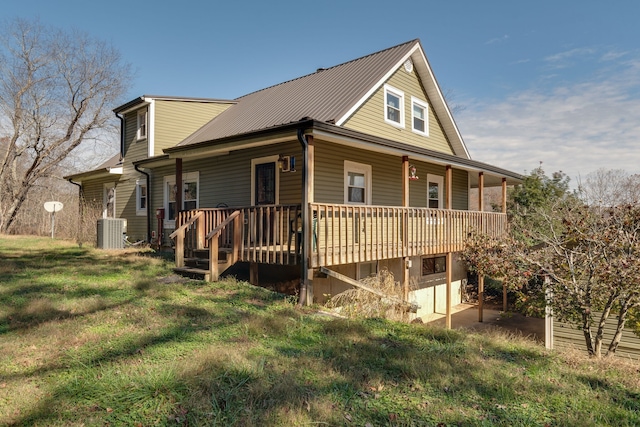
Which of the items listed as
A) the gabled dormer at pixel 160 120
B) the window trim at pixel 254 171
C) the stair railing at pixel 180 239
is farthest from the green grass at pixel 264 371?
the gabled dormer at pixel 160 120

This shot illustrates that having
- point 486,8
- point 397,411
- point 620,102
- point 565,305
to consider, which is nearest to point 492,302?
point 565,305

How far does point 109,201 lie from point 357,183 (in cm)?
1214

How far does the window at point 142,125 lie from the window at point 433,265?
11831 millimetres

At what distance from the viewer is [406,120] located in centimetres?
1426

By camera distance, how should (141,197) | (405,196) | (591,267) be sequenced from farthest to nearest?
(141,197), (405,196), (591,267)

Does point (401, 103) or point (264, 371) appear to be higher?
point (401, 103)

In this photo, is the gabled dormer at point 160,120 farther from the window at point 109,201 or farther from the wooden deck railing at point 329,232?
the wooden deck railing at point 329,232

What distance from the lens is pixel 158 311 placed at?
6281 mm

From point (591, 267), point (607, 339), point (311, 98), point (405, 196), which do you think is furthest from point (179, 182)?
point (607, 339)

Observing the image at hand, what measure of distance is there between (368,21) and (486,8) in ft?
18.0

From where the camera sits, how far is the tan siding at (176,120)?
48.7 feet

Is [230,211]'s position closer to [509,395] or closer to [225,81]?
[509,395]

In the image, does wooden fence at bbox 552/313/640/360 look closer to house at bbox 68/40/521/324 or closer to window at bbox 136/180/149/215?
house at bbox 68/40/521/324

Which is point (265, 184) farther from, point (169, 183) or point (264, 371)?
point (264, 371)
